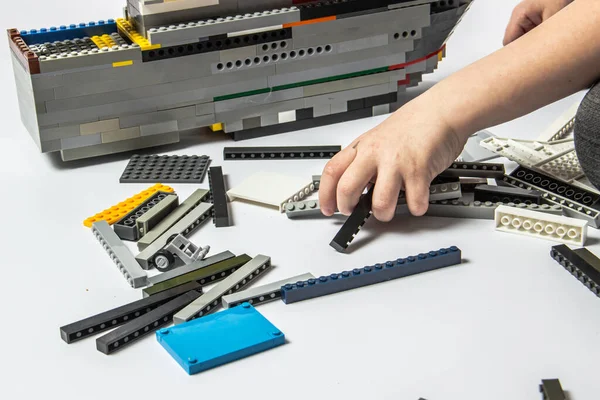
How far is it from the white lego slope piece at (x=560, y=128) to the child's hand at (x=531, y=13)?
0.76 feet

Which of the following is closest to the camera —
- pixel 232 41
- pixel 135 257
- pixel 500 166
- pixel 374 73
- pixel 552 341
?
pixel 552 341

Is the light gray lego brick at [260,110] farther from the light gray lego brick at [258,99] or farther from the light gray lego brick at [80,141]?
the light gray lego brick at [80,141]

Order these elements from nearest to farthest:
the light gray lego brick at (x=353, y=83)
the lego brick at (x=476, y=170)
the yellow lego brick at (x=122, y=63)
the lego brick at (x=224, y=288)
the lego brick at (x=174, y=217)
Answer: the lego brick at (x=224, y=288)
the lego brick at (x=174, y=217)
the lego brick at (x=476, y=170)
the yellow lego brick at (x=122, y=63)
the light gray lego brick at (x=353, y=83)

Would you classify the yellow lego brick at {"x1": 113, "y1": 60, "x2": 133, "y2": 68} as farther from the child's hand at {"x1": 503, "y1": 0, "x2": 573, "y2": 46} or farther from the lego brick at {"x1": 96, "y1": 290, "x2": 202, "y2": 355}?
the child's hand at {"x1": 503, "y1": 0, "x2": 573, "y2": 46}

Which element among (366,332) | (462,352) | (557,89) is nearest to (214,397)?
(366,332)

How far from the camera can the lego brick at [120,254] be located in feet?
4.91

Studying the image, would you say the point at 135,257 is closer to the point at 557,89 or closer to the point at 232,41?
the point at 232,41

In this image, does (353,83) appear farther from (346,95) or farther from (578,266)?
(578,266)

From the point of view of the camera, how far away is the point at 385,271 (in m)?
1.47

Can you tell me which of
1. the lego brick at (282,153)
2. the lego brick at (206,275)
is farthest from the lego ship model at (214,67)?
the lego brick at (206,275)

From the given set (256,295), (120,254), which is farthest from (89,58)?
(256,295)

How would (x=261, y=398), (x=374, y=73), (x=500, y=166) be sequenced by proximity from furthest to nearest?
1. (x=374, y=73)
2. (x=500, y=166)
3. (x=261, y=398)

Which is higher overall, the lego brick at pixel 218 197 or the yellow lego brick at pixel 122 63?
the yellow lego brick at pixel 122 63

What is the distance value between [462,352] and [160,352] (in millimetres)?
467
